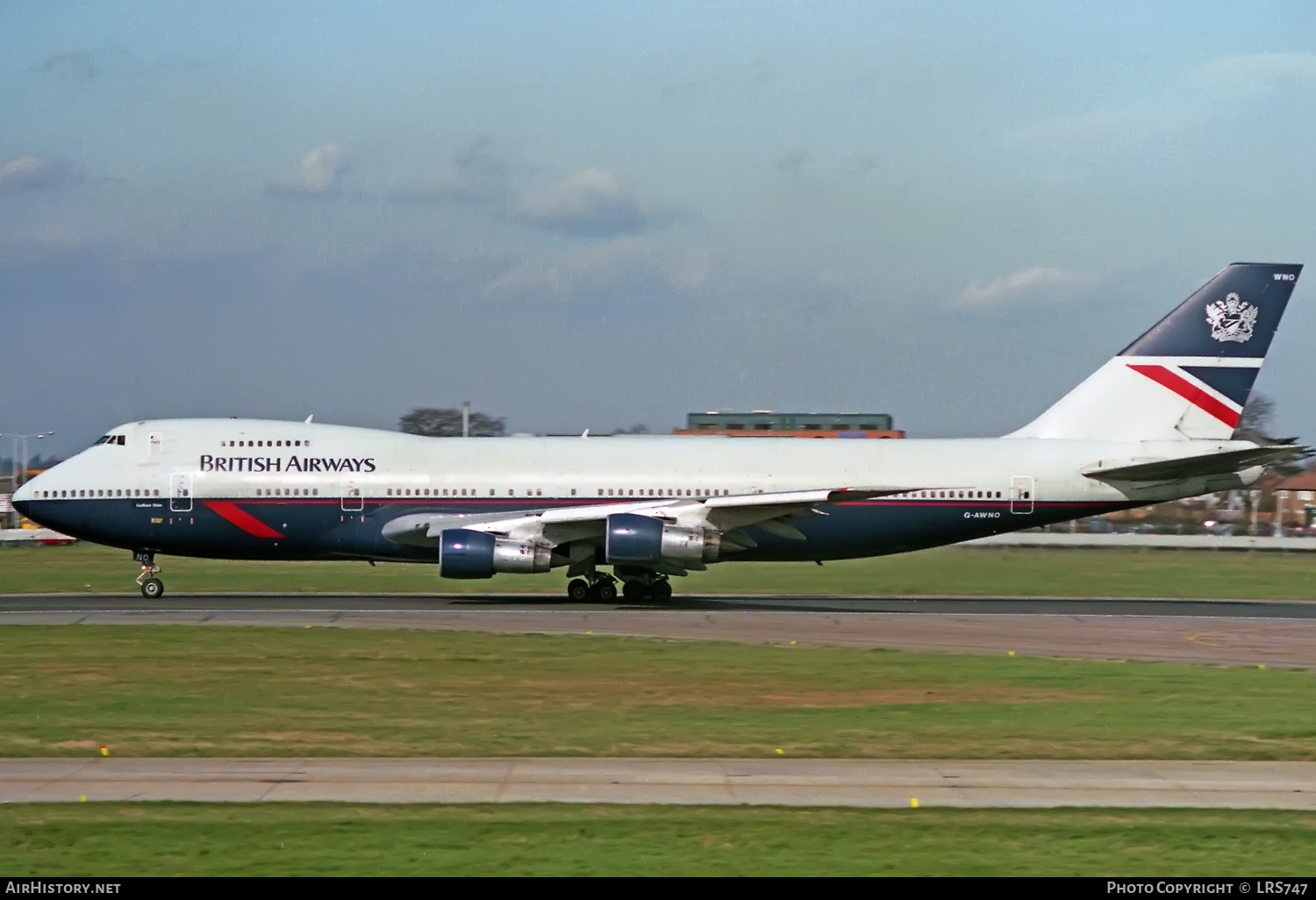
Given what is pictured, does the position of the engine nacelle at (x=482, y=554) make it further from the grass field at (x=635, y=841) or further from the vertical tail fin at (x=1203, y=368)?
the grass field at (x=635, y=841)

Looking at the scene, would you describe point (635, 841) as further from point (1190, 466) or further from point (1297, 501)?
point (1297, 501)

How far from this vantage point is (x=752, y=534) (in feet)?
122

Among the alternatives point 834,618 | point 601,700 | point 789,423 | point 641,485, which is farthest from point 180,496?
point 789,423

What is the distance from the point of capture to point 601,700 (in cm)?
1912

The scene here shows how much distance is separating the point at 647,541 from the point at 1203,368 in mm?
16140

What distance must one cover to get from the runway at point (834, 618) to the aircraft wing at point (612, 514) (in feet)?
5.70

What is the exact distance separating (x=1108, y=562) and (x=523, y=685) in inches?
1511

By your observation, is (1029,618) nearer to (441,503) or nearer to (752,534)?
(752,534)

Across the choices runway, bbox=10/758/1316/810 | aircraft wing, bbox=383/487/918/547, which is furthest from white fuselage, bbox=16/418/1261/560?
runway, bbox=10/758/1316/810

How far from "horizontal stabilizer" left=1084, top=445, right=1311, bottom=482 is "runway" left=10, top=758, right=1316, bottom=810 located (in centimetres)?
2160

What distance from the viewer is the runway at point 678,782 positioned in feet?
41.8

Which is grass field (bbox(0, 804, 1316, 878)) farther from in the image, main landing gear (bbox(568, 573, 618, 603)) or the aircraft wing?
main landing gear (bbox(568, 573, 618, 603))

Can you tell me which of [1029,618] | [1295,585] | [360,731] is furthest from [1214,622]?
[360,731]

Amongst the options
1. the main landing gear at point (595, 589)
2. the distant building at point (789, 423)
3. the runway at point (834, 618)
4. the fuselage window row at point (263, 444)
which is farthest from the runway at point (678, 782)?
the distant building at point (789, 423)
